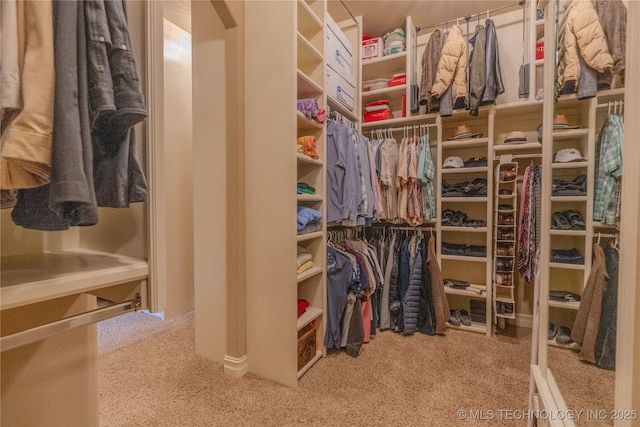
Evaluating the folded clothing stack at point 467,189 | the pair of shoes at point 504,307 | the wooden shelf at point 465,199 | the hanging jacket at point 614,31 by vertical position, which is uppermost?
the hanging jacket at point 614,31

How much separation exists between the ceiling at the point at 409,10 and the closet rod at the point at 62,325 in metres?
2.79

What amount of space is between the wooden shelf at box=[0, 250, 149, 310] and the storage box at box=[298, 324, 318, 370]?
4.20ft

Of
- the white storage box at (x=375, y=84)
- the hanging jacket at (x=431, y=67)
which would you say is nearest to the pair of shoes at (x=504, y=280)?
the hanging jacket at (x=431, y=67)

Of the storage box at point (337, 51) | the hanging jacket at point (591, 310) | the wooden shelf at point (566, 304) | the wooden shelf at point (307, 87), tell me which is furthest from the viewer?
the storage box at point (337, 51)

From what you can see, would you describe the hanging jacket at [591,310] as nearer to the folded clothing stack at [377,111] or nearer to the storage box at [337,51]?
the storage box at [337,51]

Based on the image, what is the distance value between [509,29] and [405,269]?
235cm

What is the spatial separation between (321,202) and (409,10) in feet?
6.56

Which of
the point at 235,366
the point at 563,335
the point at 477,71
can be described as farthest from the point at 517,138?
the point at 235,366

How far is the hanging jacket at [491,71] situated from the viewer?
2256mm

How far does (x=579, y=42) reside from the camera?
1138mm

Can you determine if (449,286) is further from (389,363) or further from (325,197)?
(325,197)

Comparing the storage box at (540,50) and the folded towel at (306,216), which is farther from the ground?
the storage box at (540,50)

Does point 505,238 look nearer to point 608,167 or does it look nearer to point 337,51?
point 608,167

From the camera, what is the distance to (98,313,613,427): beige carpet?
1450mm
